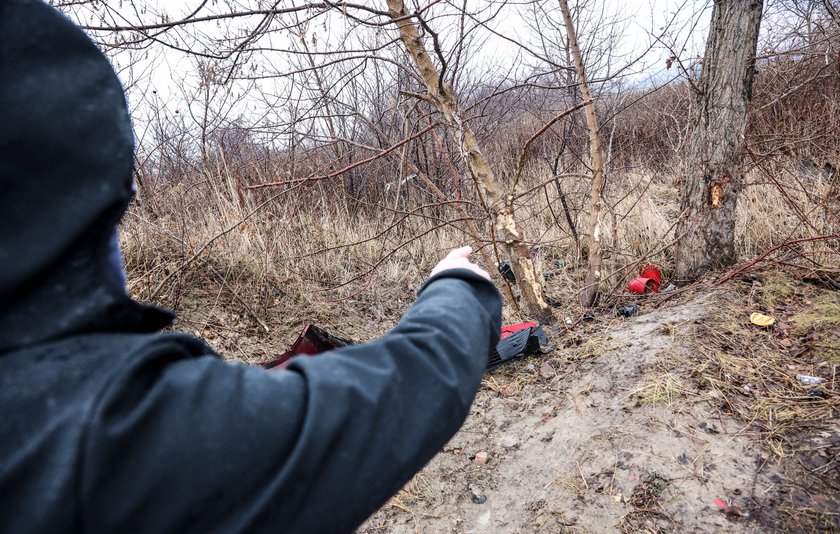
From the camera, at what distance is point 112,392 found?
46 cm

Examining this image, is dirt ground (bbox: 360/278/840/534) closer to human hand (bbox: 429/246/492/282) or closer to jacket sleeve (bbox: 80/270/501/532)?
human hand (bbox: 429/246/492/282)

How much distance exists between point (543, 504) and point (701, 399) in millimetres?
944

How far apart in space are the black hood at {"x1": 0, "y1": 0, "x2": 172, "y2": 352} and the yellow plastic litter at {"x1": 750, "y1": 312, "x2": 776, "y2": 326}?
10.8 ft

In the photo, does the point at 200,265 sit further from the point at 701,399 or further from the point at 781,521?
the point at 781,521

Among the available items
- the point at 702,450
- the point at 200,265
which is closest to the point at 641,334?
the point at 702,450

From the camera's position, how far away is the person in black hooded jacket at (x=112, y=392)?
448mm

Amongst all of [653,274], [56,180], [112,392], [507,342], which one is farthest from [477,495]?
[653,274]

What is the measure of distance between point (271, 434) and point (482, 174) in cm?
269

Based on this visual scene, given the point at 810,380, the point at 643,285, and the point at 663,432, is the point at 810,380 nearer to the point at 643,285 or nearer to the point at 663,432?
the point at 663,432

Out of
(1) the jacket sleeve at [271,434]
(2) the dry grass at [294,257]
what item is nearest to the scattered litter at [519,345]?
(2) the dry grass at [294,257]

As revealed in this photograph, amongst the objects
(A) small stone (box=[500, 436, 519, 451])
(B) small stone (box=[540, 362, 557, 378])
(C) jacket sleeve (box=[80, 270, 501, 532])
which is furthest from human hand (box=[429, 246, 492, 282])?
(B) small stone (box=[540, 362, 557, 378])

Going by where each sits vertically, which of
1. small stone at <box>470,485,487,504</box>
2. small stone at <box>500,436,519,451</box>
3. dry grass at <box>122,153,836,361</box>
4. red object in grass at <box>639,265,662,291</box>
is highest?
dry grass at <box>122,153,836,361</box>

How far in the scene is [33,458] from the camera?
435mm

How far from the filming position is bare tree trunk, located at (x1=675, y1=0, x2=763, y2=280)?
3239 millimetres
